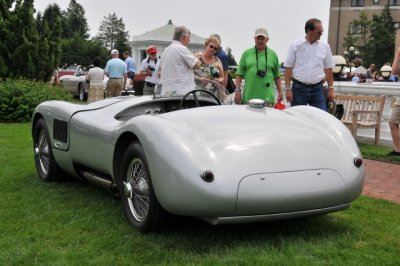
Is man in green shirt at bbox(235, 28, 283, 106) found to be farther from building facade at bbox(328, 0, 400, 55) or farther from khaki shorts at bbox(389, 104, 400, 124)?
building facade at bbox(328, 0, 400, 55)

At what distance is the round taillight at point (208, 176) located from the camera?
3.46 m

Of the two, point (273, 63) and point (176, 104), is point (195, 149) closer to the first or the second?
point (176, 104)

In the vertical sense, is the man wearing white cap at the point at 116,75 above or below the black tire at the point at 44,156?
above

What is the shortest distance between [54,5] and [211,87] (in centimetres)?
9386

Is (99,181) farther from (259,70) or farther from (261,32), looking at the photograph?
(261,32)

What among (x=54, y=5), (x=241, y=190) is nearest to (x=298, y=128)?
(x=241, y=190)

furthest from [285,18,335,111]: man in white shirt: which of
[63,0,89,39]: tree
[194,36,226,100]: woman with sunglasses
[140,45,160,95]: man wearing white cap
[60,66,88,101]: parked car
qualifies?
[63,0,89,39]: tree

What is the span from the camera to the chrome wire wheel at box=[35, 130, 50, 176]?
5.73m

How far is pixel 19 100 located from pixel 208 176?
9.80 m

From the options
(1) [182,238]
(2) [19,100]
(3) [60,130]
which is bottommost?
(1) [182,238]

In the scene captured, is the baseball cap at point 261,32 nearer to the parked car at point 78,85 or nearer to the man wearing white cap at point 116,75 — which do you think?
the man wearing white cap at point 116,75

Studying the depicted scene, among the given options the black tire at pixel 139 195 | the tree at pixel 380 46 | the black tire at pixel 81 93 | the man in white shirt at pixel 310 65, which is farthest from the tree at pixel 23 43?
the tree at pixel 380 46

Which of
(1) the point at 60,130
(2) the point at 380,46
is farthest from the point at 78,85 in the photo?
(2) the point at 380,46

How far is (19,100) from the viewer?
1234 cm
